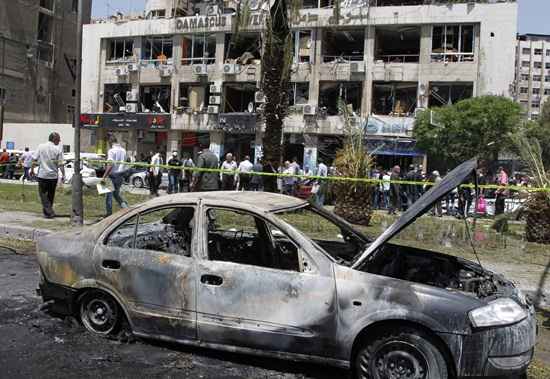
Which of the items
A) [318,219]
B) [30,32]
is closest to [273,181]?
[318,219]

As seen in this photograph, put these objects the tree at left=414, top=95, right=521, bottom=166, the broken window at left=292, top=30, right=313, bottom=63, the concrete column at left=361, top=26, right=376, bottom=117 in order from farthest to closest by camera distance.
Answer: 1. the broken window at left=292, top=30, right=313, bottom=63
2. the concrete column at left=361, top=26, right=376, bottom=117
3. the tree at left=414, top=95, right=521, bottom=166

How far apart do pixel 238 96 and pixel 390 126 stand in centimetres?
1133

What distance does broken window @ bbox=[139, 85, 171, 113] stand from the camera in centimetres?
4163

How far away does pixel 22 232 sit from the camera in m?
10.4

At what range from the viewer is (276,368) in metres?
4.57

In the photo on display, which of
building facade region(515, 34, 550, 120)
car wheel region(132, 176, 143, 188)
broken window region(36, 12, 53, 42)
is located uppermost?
building facade region(515, 34, 550, 120)

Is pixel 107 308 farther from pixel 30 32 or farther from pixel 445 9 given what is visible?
pixel 30 32

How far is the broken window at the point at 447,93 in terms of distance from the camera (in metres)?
33.9

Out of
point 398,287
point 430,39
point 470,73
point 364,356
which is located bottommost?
point 364,356

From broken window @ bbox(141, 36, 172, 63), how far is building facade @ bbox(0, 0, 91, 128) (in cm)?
694

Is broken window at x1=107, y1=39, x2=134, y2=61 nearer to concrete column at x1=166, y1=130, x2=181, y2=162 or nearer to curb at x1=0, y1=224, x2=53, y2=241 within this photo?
concrete column at x1=166, y1=130, x2=181, y2=162

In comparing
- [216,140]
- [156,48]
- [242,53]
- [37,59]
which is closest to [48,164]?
[216,140]

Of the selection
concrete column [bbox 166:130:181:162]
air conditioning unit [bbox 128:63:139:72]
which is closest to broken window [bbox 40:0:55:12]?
air conditioning unit [bbox 128:63:139:72]

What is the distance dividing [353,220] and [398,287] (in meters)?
9.53
